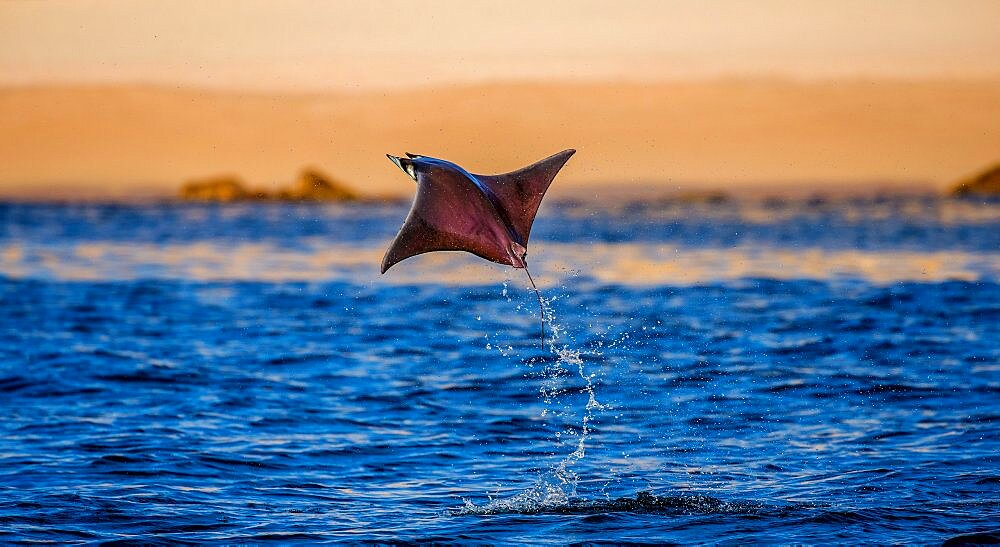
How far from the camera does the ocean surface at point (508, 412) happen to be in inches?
390

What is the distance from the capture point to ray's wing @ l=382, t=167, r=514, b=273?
9648 mm

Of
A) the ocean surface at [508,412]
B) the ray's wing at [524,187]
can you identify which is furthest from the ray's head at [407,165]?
the ocean surface at [508,412]

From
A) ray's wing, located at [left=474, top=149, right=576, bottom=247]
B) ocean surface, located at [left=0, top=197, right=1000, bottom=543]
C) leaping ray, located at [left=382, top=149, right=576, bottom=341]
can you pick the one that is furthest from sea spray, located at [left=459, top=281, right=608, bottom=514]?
ray's wing, located at [left=474, top=149, right=576, bottom=247]

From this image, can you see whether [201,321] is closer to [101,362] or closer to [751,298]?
[101,362]

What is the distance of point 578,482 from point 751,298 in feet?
58.1

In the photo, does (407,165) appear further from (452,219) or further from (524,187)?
(524,187)

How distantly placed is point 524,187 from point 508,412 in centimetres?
543

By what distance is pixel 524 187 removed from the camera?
10469 mm

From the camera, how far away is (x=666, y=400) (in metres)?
15.8

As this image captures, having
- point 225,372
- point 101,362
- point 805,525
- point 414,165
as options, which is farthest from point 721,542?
point 101,362

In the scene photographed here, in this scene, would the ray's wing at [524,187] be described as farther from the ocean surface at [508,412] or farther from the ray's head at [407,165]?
the ocean surface at [508,412]

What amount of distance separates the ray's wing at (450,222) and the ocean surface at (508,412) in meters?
2.46

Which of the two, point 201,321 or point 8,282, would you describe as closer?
point 201,321

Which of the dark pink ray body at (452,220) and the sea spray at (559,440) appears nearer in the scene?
the dark pink ray body at (452,220)
